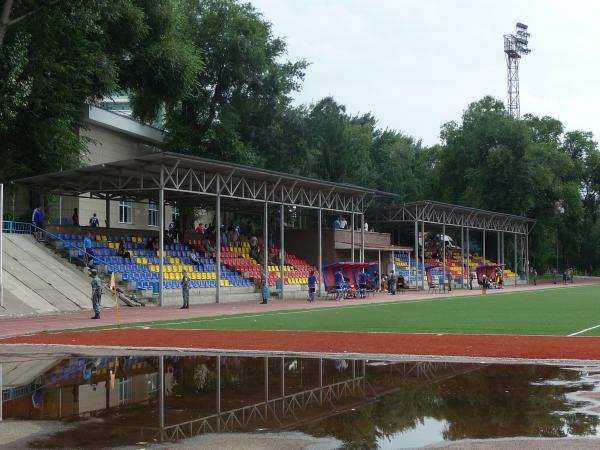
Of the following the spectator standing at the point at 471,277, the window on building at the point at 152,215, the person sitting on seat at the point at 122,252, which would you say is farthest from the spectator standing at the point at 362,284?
the window on building at the point at 152,215

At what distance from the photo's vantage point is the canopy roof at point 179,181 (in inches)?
1455

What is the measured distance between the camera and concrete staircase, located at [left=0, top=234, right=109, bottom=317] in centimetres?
3084

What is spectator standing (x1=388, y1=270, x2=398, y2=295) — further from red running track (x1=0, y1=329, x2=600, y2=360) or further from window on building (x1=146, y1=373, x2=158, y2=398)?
window on building (x1=146, y1=373, x2=158, y2=398)

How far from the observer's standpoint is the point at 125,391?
1192 centimetres

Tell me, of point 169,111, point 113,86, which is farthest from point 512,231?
point 113,86

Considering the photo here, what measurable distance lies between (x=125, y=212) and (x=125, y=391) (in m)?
46.8

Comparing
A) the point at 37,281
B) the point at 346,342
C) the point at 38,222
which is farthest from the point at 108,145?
the point at 346,342

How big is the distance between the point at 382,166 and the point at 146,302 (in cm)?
5865

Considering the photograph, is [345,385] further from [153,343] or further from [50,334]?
[50,334]

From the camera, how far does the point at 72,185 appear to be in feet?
133

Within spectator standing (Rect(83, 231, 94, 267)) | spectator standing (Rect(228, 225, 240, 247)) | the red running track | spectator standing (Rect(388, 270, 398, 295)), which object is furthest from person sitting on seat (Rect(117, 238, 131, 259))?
spectator standing (Rect(388, 270, 398, 295))

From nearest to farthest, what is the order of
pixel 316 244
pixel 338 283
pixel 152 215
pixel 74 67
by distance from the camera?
pixel 74 67 → pixel 338 283 → pixel 316 244 → pixel 152 215

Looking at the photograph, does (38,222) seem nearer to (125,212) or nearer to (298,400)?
(125,212)

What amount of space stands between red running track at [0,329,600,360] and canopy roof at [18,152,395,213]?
15220 millimetres
